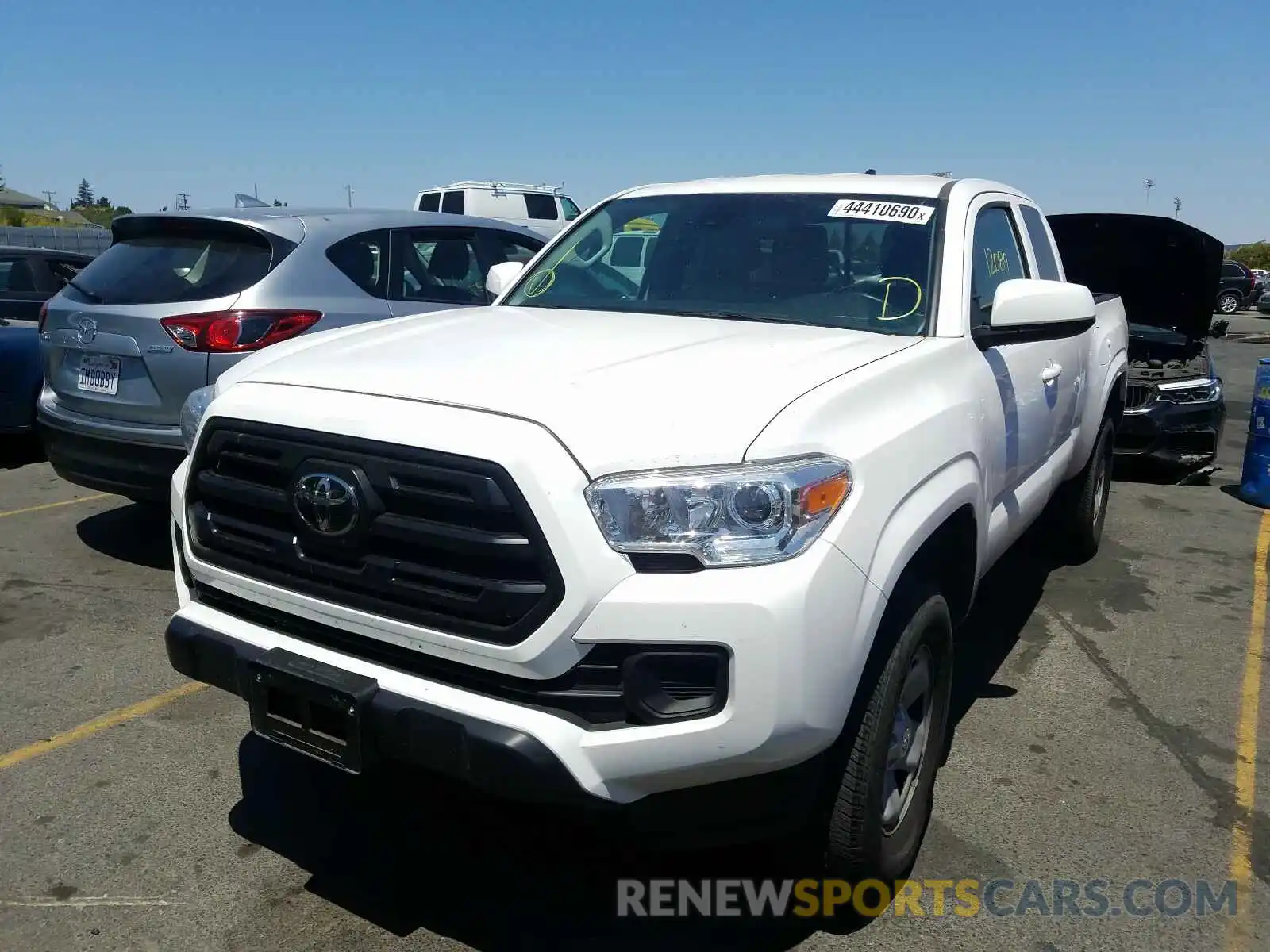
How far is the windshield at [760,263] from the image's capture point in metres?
3.50

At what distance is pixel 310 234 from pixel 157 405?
1127 mm

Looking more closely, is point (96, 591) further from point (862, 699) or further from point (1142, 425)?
point (1142, 425)

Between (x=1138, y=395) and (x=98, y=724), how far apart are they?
7.15m

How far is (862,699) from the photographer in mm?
2488

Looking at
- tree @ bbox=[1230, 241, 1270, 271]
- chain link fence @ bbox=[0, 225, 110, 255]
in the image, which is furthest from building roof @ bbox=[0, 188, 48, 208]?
tree @ bbox=[1230, 241, 1270, 271]

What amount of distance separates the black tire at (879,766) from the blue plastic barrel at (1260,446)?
6195 mm

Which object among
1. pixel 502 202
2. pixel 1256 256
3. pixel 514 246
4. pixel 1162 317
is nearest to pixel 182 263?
pixel 514 246

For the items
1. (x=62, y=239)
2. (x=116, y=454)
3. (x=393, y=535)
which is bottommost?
(x=116, y=454)

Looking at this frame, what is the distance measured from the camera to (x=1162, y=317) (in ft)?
27.6

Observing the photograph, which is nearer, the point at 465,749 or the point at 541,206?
the point at 465,749

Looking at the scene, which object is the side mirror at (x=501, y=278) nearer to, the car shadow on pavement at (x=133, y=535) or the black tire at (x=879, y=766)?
the black tire at (x=879, y=766)

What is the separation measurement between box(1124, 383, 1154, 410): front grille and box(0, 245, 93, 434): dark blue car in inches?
297

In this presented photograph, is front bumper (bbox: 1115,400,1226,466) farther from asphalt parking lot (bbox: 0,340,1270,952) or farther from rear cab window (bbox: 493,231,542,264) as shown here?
rear cab window (bbox: 493,231,542,264)

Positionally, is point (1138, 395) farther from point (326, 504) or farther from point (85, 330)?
point (326, 504)
